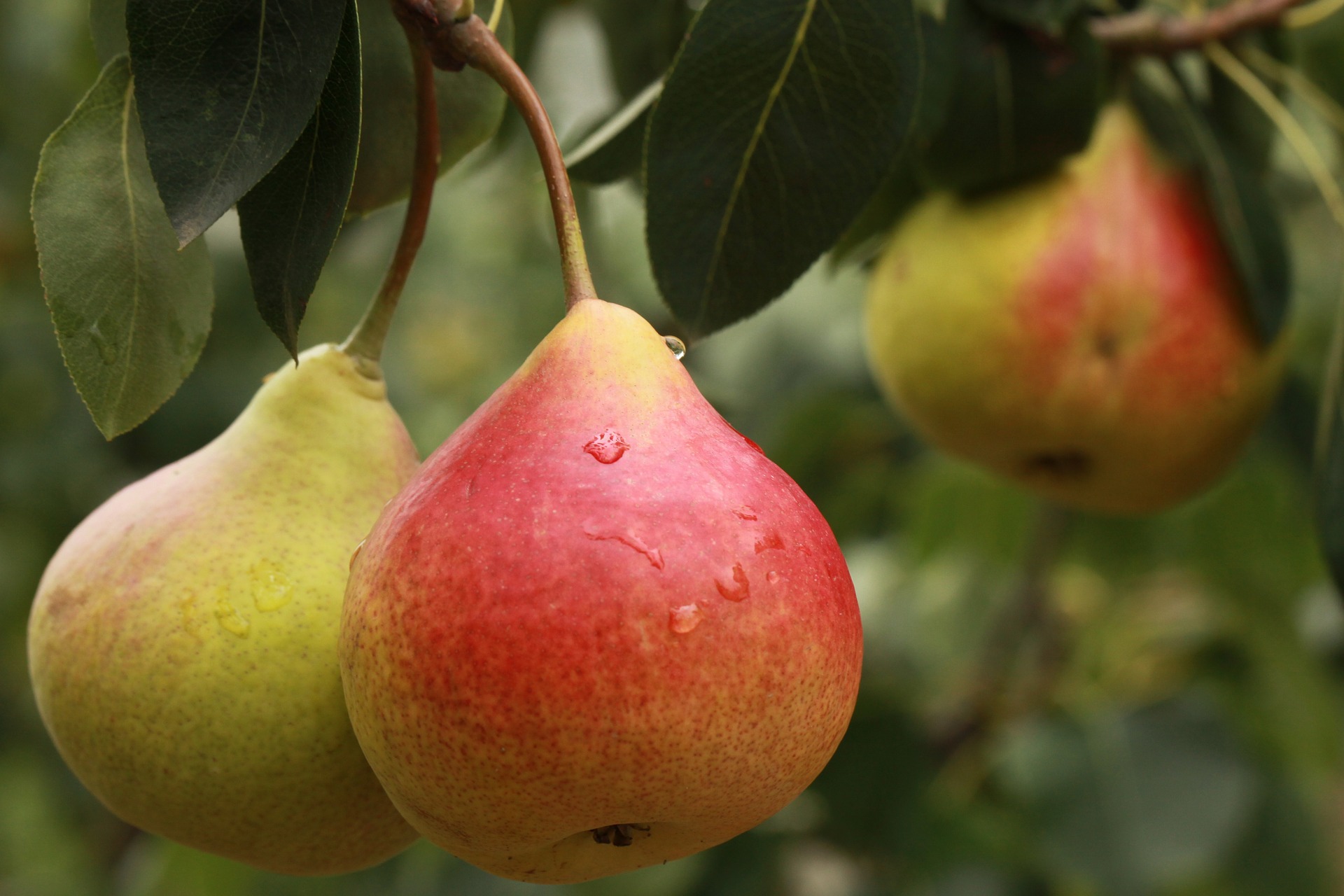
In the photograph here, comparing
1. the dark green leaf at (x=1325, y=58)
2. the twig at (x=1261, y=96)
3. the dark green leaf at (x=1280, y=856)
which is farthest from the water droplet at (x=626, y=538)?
the dark green leaf at (x=1280, y=856)

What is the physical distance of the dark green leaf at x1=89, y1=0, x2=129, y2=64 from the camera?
31.9 inches

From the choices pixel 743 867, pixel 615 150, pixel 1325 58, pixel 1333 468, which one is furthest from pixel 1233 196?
pixel 743 867

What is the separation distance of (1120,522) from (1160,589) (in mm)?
388

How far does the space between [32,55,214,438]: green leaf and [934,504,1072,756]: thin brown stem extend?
4.77 feet

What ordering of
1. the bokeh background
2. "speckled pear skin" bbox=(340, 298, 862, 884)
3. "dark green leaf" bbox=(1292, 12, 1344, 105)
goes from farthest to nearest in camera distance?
the bokeh background → "dark green leaf" bbox=(1292, 12, 1344, 105) → "speckled pear skin" bbox=(340, 298, 862, 884)

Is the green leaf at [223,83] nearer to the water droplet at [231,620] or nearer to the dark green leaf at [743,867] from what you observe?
the water droplet at [231,620]

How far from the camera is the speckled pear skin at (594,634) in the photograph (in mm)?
547

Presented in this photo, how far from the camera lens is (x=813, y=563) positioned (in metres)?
0.59

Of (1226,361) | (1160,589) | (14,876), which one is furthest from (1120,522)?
(14,876)

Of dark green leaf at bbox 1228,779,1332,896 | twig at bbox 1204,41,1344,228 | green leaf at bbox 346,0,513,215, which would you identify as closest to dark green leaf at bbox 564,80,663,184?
green leaf at bbox 346,0,513,215

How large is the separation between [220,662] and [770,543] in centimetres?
30

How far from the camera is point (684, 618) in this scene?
0.55 metres

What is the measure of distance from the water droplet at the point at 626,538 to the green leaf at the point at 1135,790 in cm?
132

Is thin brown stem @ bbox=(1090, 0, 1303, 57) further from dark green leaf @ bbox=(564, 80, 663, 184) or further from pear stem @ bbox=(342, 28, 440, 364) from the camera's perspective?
pear stem @ bbox=(342, 28, 440, 364)
